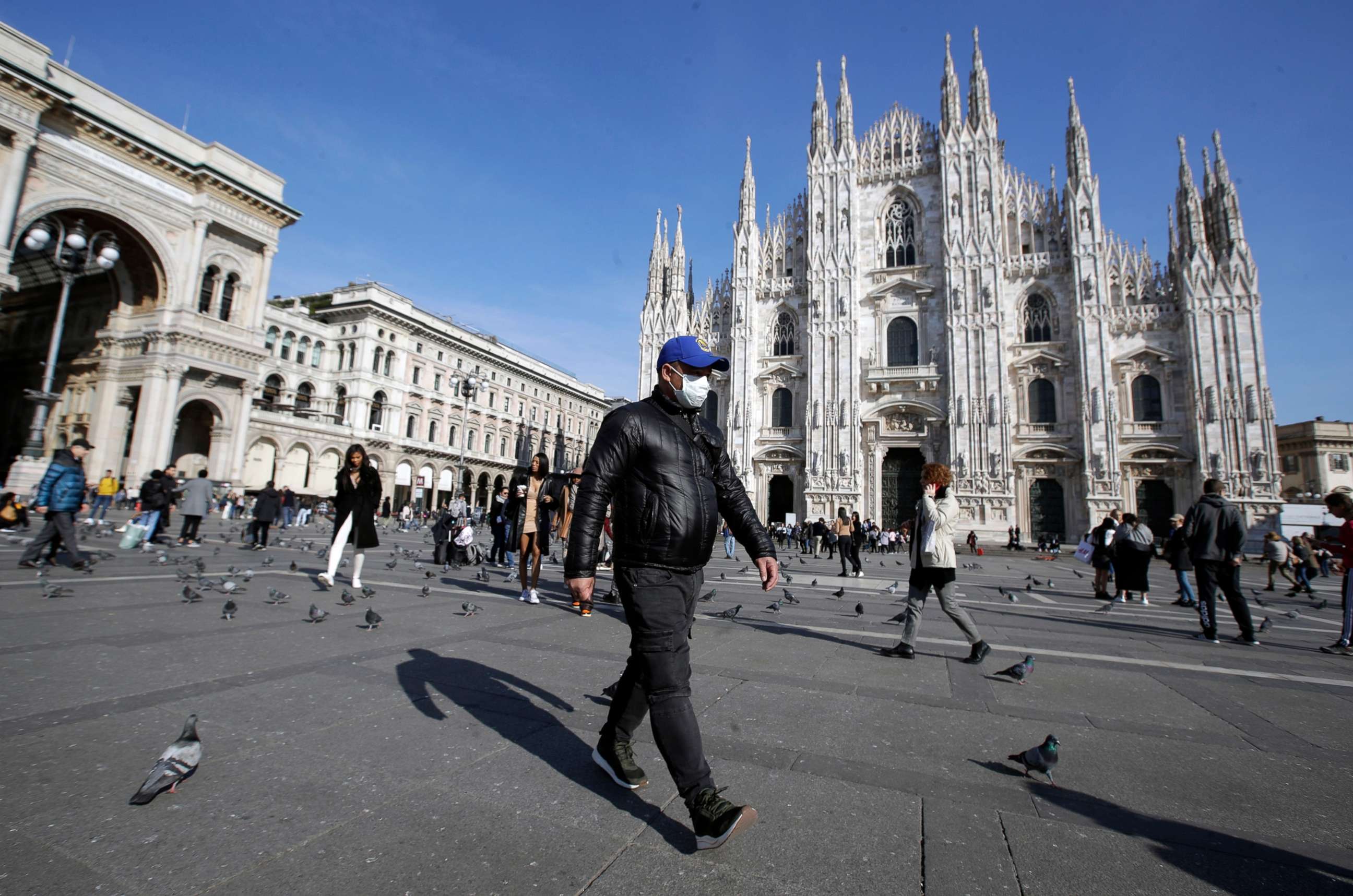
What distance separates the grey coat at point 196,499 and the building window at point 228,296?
21.5 meters

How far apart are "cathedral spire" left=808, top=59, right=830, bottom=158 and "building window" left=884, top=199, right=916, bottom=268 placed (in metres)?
4.65

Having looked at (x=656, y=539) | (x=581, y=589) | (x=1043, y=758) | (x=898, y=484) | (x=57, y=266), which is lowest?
(x=1043, y=758)

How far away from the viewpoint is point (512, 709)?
3.18 meters

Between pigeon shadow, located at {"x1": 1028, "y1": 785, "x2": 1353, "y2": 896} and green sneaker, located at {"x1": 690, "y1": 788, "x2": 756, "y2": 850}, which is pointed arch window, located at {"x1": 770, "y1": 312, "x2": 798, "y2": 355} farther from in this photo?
green sneaker, located at {"x1": 690, "y1": 788, "x2": 756, "y2": 850}

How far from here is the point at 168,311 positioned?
26609mm

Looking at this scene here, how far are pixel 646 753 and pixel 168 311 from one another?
3273 cm

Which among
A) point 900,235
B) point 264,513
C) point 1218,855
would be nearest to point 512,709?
point 1218,855

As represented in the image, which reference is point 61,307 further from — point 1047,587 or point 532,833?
point 1047,587

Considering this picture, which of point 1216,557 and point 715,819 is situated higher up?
point 1216,557

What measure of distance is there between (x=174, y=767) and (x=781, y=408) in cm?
3097

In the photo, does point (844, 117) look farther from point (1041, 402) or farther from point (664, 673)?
point (664, 673)

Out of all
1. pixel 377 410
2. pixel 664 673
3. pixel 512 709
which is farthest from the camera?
pixel 377 410

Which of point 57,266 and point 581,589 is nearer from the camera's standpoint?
point 581,589

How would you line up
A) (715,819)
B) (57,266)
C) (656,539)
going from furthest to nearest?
(57,266) < (656,539) < (715,819)
